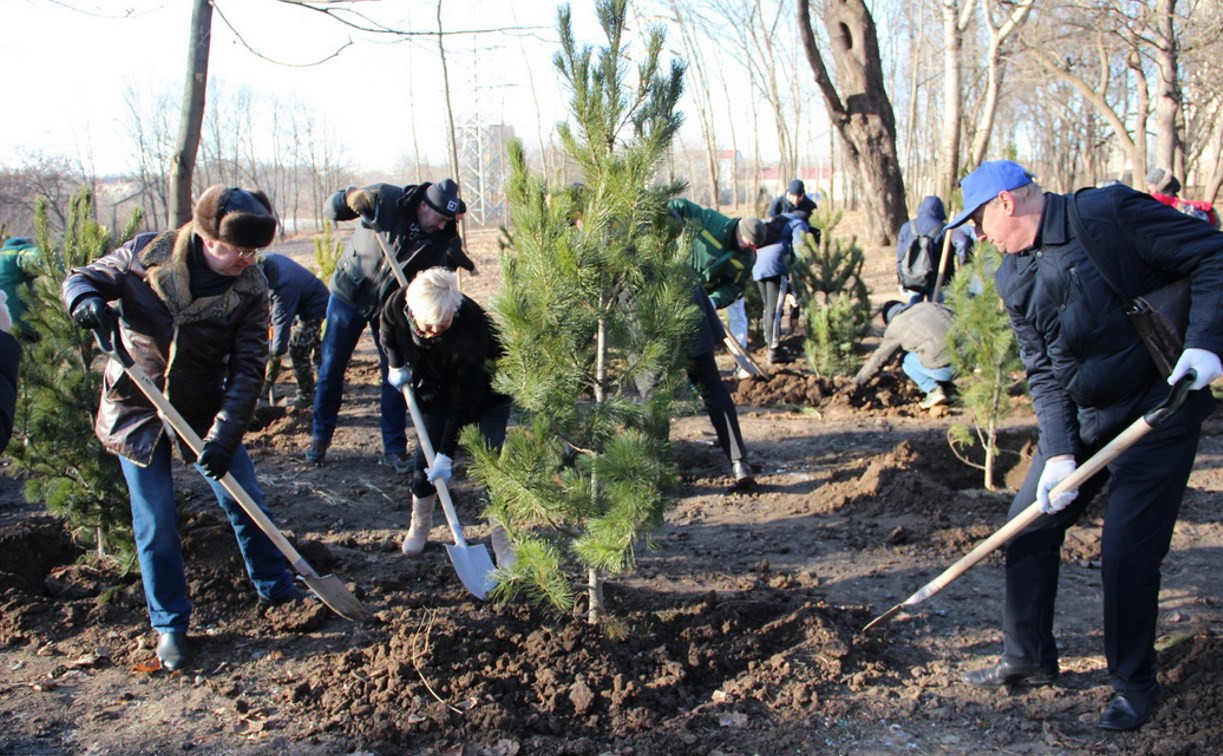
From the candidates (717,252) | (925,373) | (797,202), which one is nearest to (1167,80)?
(797,202)

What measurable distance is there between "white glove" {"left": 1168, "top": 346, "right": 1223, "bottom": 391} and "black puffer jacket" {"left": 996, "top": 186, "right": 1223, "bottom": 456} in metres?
0.03

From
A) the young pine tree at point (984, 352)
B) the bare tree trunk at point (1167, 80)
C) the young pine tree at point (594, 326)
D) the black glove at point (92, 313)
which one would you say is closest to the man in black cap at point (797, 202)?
the young pine tree at point (984, 352)

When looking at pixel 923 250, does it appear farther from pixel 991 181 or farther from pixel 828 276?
pixel 991 181

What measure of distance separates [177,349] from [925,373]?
18.5ft

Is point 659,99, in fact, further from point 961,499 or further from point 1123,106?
point 1123,106

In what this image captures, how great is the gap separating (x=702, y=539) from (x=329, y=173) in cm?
3990

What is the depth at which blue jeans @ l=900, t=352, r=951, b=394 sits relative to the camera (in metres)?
7.21

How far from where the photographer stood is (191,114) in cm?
602

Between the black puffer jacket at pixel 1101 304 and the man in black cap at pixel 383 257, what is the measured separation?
11.0ft

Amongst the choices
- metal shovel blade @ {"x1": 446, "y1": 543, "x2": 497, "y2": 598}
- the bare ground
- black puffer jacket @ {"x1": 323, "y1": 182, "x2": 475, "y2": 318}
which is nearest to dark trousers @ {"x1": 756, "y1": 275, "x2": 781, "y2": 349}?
the bare ground

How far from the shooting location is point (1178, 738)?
2.94 m

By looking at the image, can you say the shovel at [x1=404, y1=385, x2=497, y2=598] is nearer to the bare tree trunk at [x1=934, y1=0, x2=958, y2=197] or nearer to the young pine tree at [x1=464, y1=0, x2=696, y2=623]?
the young pine tree at [x1=464, y1=0, x2=696, y2=623]

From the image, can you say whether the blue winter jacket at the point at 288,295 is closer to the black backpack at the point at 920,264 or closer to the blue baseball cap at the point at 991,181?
the blue baseball cap at the point at 991,181

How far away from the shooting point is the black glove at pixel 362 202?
17.9 feet
